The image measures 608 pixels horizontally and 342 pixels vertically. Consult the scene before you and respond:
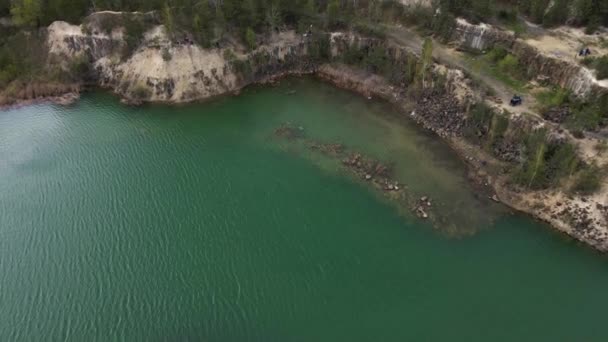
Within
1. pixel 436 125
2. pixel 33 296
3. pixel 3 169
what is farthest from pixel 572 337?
pixel 3 169

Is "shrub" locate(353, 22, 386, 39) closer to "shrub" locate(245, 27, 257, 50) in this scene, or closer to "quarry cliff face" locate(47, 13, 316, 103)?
"quarry cliff face" locate(47, 13, 316, 103)

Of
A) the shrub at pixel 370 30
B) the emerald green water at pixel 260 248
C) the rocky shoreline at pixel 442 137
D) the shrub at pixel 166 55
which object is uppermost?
the shrub at pixel 370 30

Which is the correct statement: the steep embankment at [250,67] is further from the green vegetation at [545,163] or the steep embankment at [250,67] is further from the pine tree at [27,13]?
the green vegetation at [545,163]

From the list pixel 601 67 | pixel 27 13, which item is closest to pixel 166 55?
pixel 27 13

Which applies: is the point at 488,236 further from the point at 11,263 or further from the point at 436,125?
the point at 11,263

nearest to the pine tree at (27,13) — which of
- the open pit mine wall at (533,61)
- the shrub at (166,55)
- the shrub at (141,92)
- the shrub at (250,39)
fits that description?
the shrub at (141,92)

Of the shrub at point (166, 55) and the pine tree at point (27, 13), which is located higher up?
the pine tree at point (27, 13)

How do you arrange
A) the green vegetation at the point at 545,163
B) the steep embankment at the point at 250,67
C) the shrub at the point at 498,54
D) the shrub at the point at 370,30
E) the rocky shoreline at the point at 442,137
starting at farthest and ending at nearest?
the shrub at the point at 370,30 → the shrub at the point at 498,54 → the steep embankment at the point at 250,67 → the green vegetation at the point at 545,163 → the rocky shoreline at the point at 442,137

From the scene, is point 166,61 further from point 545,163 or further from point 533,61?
point 545,163
